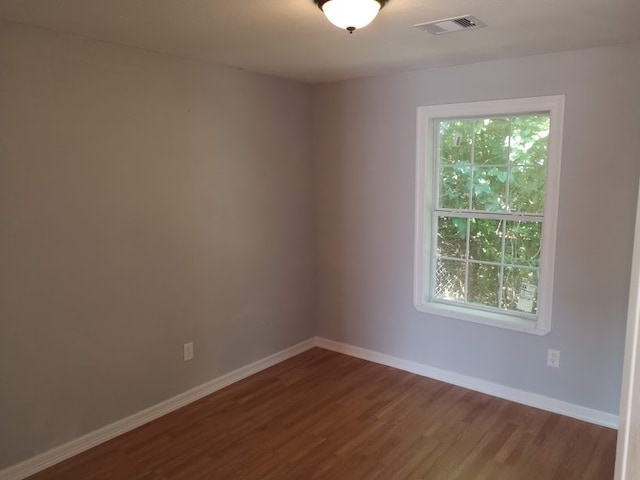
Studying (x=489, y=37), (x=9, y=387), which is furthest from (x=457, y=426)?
(x=9, y=387)

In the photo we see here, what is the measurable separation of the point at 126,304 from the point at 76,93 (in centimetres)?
122

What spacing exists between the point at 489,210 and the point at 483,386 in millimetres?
1253

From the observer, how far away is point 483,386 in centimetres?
351

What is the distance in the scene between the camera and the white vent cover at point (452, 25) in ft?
7.54

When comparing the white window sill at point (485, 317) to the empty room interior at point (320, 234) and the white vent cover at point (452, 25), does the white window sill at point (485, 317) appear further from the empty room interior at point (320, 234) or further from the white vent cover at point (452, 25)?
the white vent cover at point (452, 25)

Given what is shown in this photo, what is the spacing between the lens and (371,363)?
402 cm

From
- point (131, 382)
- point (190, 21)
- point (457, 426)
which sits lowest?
point (457, 426)

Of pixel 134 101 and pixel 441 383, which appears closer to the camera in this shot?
pixel 134 101

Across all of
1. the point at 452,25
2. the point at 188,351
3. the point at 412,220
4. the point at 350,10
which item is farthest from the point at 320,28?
the point at 188,351

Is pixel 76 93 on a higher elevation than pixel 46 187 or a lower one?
higher

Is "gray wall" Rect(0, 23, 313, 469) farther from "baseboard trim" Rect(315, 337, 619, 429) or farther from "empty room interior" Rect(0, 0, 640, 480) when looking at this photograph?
"baseboard trim" Rect(315, 337, 619, 429)

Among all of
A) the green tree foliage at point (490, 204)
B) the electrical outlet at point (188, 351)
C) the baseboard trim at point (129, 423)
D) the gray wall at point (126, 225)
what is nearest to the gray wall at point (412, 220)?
the green tree foliage at point (490, 204)

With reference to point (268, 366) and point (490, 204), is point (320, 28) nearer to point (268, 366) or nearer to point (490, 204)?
point (490, 204)

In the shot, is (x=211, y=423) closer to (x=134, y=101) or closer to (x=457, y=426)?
(x=457, y=426)
